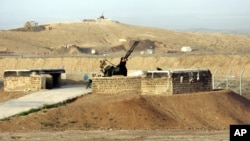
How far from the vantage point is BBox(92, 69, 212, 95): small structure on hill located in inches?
1267

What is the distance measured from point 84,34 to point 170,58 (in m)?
63.6

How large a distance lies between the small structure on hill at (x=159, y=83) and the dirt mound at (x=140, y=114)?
78 centimetres

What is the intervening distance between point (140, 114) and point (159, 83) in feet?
14.9

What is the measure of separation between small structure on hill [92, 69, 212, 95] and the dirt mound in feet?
2.56

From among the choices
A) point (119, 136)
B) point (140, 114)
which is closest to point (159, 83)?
point (140, 114)

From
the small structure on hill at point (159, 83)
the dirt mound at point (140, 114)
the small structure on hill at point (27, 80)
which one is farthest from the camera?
the small structure on hill at point (27, 80)

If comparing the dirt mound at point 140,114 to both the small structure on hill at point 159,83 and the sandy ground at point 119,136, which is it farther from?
the sandy ground at point 119,136

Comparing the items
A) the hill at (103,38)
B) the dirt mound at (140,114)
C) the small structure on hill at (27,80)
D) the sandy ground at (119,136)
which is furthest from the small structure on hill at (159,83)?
the hill at (103,38)

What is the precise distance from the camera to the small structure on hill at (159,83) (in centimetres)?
3219

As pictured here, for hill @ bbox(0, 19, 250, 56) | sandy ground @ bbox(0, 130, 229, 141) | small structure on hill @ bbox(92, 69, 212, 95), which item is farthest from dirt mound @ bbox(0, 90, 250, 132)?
hill @ bbox(0, 19, 250, 56)

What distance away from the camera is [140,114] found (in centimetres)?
2809

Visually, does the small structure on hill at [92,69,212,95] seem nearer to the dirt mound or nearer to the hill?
the dirt mound

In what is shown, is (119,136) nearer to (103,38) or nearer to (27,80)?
(27,80)

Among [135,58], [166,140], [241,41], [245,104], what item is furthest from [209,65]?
[241,41]
